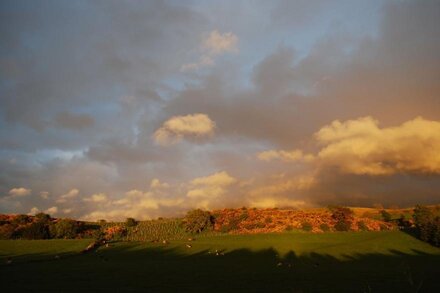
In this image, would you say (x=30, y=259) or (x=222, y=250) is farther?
(x=222, y=250)

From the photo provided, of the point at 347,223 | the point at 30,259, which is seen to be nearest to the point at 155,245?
the point at 30,259

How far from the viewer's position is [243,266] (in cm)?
4288

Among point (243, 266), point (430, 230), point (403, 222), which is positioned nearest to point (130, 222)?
point (243, 266)

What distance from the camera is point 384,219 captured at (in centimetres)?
10344

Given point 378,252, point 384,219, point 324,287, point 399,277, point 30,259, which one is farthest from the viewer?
point 384,219

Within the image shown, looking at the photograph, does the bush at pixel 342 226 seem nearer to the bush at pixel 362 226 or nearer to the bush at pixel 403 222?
the bush at pixel 362 226

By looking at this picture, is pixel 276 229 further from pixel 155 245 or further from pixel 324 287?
pixel 324 287

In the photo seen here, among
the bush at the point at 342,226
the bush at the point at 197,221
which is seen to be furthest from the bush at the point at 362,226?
the bush at the point at 197,221

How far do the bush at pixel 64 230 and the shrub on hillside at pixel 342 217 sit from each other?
5377 cm

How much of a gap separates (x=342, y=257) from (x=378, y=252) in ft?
23.6

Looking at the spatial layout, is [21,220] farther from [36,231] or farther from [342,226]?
[342,226]

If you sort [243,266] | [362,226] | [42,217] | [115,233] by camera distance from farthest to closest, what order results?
[42,217]
[362,226]
[115,233]
[243,266]

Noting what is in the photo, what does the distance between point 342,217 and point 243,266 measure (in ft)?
184

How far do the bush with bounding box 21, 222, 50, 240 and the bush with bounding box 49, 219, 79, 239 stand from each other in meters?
1.11
